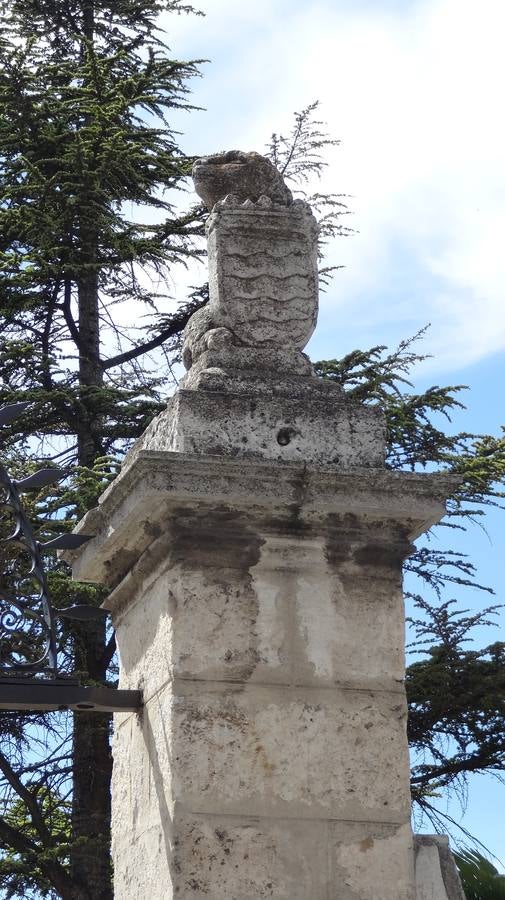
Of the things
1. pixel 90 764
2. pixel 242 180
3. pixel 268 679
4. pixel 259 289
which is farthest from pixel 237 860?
pixel 90 764

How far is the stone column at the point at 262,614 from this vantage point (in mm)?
3672

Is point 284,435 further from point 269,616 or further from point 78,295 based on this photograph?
point 78,295

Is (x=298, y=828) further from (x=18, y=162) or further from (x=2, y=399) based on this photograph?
(x=18, y=162)

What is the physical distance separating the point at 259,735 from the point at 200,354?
109 centimetres

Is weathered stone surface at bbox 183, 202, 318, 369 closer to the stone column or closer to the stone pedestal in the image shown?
the stone column

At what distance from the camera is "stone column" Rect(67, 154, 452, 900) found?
12.0 feet

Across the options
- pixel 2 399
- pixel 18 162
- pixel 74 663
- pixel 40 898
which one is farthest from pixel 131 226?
pixel 40 898

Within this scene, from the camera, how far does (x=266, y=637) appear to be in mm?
3834

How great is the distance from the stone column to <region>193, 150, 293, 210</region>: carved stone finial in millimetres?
144

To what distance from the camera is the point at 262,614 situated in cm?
385

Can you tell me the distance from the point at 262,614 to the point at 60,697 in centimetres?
62

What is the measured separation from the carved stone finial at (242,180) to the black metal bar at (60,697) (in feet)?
4.74

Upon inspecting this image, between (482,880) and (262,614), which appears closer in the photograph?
(262,614)

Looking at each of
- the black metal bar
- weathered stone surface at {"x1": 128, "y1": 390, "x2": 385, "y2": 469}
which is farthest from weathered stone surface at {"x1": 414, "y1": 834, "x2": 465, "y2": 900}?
weathered stone surface at {"x1": 128, "y1": 390, "x2": 385, "y2": 469}
